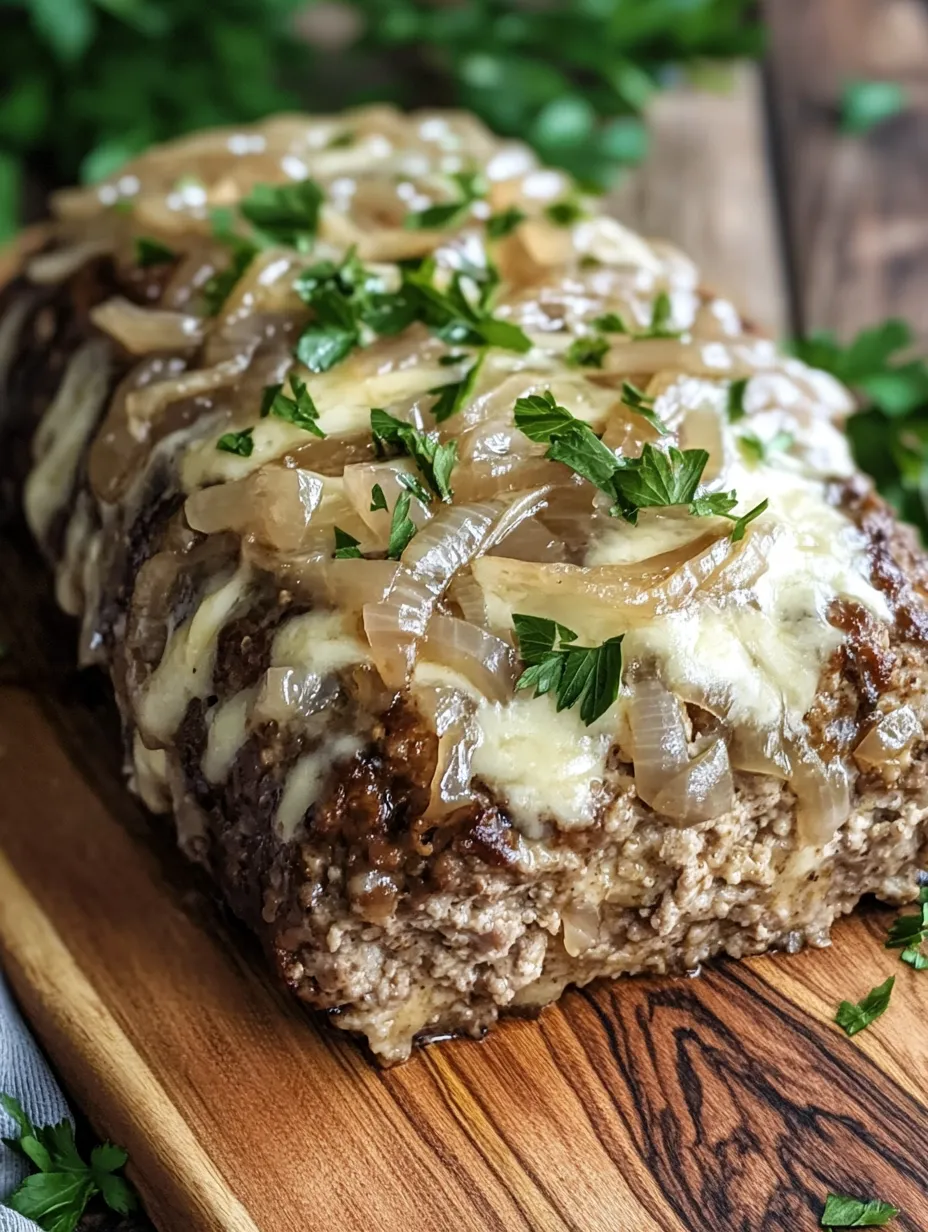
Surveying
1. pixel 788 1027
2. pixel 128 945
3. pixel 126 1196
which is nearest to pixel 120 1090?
pixel 126 1196

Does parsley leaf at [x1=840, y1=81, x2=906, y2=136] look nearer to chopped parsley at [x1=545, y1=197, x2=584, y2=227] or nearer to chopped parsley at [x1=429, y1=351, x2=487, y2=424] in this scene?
chopped parsley at [x1=545, y1=197, x2=584, y2=227]

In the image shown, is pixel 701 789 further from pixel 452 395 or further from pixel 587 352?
pixel 587 352

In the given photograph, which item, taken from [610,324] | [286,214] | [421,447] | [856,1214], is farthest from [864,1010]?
[286,214]

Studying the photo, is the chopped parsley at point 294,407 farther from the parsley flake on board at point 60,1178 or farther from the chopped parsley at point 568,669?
the parsley flake on board at point 60,1178

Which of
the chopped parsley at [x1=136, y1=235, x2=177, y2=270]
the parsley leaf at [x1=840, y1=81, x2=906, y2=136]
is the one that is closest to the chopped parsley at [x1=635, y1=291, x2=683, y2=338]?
the chopped parsley at [x1=136, y1=235, x2=177, y2=270]

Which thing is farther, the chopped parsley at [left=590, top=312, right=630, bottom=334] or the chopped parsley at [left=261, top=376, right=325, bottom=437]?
the chopped parsley at [left=590, top=312, right=630, bottom=334]

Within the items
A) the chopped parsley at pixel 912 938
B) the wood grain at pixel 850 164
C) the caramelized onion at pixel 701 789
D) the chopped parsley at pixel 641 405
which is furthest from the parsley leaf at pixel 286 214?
the wood grain at pixel 850 164

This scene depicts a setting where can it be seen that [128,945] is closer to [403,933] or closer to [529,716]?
[403,933]
